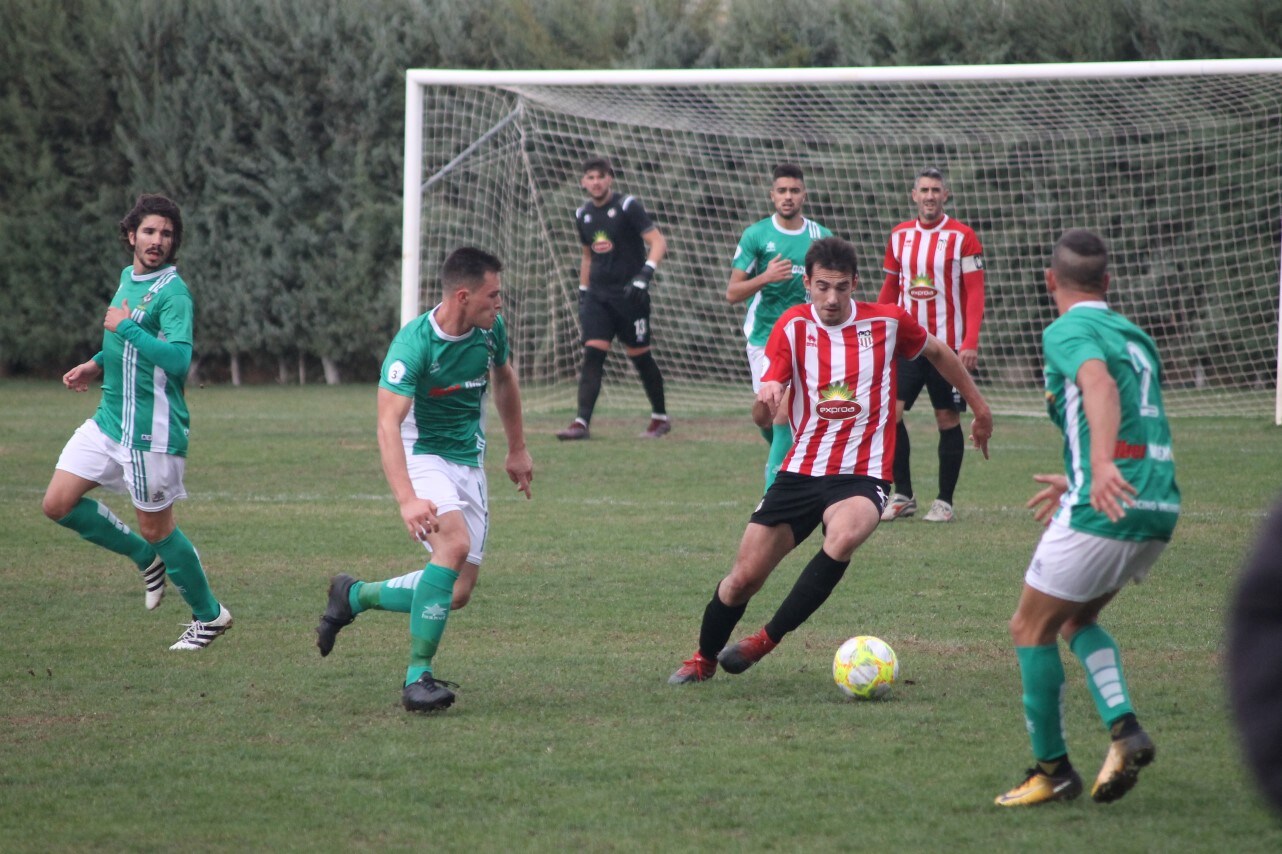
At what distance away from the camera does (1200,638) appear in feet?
19.0

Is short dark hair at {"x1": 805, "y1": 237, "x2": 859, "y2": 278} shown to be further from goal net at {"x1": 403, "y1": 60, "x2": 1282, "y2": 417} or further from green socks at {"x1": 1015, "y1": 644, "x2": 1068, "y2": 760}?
goal net at {"x1": 403, "y1": 60, "x2": 1282, "y2": 417}

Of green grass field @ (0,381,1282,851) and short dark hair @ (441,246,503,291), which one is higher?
short dark hair @ (441,246,503,291)

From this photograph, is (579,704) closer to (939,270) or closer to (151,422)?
(151,422)

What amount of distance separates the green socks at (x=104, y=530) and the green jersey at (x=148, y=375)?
0.37 m

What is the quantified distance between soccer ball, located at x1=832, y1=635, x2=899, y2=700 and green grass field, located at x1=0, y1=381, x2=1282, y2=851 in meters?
0.08

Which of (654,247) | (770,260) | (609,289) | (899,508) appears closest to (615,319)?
(609,289)

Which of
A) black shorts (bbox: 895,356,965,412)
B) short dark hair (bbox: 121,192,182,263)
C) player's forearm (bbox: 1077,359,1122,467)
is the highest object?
short dark hair (bbox: 121,192,182,263)

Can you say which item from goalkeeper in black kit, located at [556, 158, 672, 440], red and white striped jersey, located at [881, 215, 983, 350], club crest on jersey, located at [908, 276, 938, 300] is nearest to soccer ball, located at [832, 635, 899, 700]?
red and white striped jersey, located at [881, 215, 983, 350]

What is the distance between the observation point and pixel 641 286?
492 inches

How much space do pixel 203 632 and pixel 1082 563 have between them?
360 centimetres

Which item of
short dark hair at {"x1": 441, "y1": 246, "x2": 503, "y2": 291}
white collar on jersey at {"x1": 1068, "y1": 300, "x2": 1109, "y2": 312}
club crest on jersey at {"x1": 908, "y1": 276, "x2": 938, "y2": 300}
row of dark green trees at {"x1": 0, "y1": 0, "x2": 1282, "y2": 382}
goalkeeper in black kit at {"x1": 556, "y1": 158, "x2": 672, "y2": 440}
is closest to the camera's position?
white collar on jersey at {"x1": 1068, "y1": 300, "x2": 1109, "y2": 312}

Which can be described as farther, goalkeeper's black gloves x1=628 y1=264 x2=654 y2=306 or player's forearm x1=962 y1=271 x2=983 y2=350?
goalkeeper's black gloves x1=628 y1=264 x2=654 y2=306

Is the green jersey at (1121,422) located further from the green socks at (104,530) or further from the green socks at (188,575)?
the green socks at (104,530)

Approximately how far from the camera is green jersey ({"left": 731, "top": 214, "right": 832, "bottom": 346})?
29.9 ft
